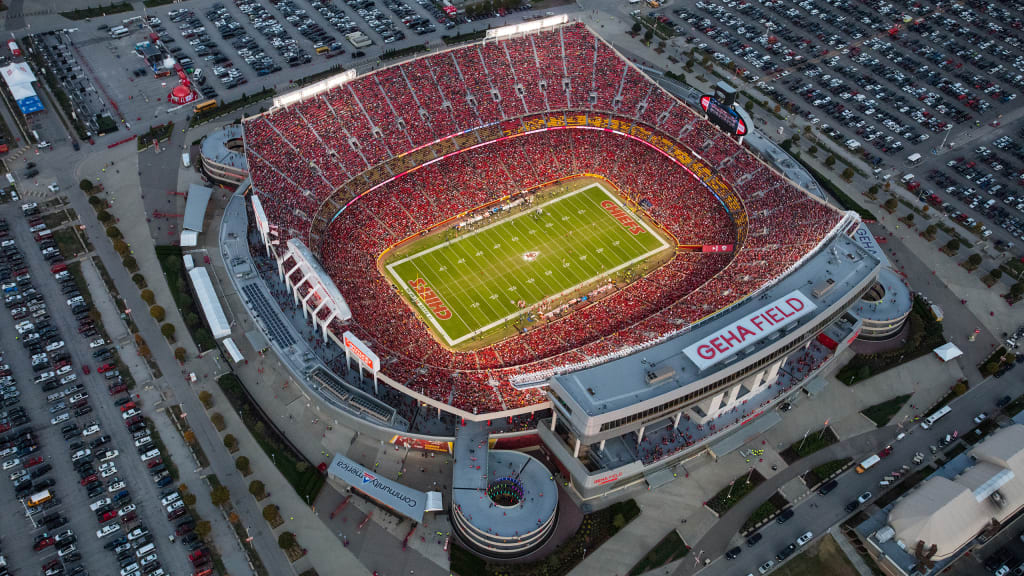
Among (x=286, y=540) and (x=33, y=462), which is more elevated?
(x=33, y=462)

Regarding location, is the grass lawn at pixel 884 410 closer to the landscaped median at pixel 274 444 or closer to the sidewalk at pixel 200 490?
the landscaped median at pixel 274 444

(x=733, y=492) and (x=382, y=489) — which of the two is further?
(x=733, y=492)

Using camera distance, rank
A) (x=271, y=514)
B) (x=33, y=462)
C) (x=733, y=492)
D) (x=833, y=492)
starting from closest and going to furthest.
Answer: (x=271, y=514), (x=33, y=462), (x=733, y=492), (x=833, y=492)

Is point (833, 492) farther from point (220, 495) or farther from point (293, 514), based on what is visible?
point (220, 495)

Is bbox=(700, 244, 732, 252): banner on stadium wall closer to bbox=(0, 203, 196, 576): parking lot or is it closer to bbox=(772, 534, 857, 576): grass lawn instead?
bbox=(772, 534, 857, 576): grass lawn

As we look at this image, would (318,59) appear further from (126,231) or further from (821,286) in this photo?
(821,286)

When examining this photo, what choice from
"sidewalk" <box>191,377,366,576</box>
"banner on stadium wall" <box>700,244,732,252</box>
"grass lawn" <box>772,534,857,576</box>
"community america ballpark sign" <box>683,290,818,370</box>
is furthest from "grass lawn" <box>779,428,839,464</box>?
"sidewalk" <box>191,377,366,576</box>

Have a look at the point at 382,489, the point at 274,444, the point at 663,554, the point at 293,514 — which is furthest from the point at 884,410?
the point at 274,444
